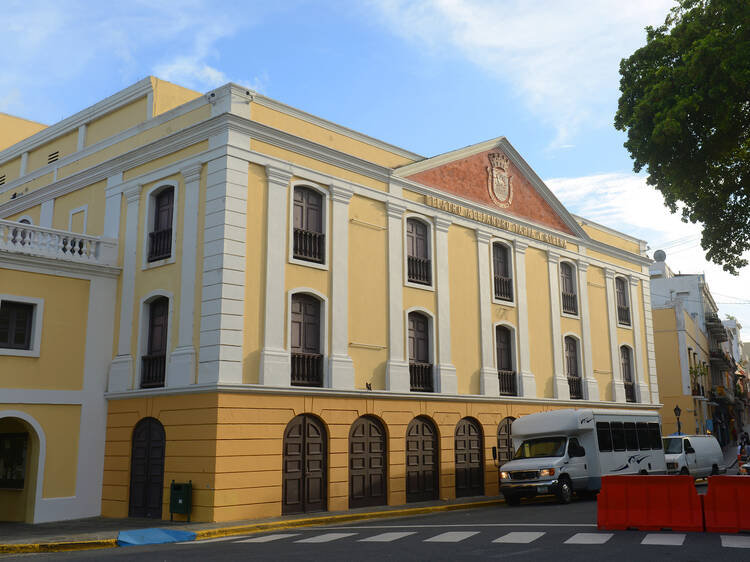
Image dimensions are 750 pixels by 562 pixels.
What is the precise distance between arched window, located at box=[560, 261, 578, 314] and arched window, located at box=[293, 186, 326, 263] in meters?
13.3

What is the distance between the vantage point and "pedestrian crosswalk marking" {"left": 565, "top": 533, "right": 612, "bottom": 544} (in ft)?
40.6

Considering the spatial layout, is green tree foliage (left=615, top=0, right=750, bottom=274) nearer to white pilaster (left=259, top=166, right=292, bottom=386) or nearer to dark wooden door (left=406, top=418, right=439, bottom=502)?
white pilaster (left=259, top=166, right=292, bottom=386)

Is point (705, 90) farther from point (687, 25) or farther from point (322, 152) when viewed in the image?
point (322, 152)

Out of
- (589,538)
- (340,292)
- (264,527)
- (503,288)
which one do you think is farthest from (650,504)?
(503,288)

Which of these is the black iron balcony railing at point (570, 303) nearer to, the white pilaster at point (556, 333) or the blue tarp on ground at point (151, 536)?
the white pilaster at point (556, 333)

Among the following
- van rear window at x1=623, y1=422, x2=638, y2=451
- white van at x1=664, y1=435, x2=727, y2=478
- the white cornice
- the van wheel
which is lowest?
the van wheel

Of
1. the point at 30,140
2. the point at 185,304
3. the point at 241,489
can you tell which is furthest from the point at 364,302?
the point at 30,140

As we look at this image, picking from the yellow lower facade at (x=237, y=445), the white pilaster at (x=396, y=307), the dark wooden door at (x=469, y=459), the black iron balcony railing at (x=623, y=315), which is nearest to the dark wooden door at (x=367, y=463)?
the yellow lower facade at (x=237, y=445)

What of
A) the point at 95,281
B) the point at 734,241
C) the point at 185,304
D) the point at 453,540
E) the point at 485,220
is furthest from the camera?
the point at 485,220

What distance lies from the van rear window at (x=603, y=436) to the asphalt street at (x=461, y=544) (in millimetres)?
6423

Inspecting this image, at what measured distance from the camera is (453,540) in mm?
13297

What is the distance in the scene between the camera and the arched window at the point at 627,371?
113ft

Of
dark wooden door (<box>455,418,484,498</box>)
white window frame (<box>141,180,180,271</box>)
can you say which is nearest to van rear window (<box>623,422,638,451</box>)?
dark wooden door (<box>455,418,484,498</box>)

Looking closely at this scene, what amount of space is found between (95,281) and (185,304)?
3.45 meters
